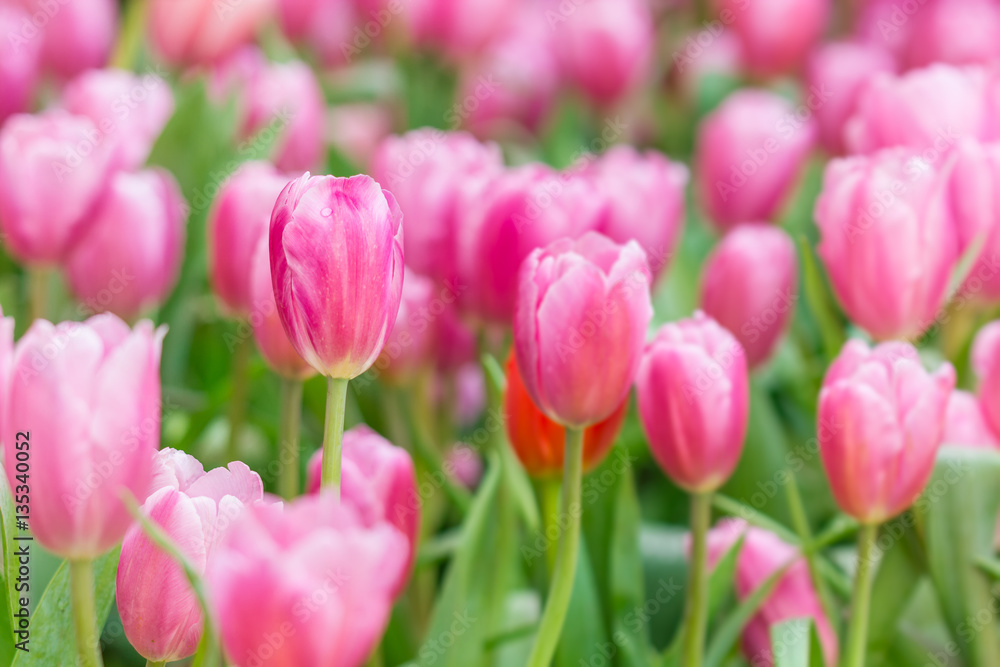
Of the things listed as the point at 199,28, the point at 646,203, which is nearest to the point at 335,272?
the point at 646,203

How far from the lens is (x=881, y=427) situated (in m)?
0.42

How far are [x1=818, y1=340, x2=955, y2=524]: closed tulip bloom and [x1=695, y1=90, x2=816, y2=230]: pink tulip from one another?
0.41 metres

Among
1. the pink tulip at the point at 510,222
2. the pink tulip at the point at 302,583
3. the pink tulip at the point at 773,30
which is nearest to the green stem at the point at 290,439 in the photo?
the pink tulip at the point at 510,222

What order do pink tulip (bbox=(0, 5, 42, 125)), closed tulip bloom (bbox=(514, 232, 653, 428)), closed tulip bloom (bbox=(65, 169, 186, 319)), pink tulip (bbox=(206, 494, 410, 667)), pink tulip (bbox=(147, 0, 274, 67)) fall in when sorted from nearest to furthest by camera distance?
1. pink tulip (bbox=(206, 494, 410, 667))
2. closed tulip bloom (bbox=(514, 232, 653, 428))
3. closed tulip bloom (bbox=(65, 169, 186, 319))
4. pink tulip (bbox=(0, 5, 42, 125))
5. pink tulip (bbox=(147, 0, 274, 67))

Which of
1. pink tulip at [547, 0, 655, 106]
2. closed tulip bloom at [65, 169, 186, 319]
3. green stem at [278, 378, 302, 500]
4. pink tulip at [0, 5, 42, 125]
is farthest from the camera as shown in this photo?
pink tulip at [547, 0, 655, 106]

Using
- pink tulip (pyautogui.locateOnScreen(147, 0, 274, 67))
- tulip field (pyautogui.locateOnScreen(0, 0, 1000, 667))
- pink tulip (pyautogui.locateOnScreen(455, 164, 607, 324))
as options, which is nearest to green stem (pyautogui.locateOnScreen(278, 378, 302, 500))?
tulip field (pyautogui.locateOnScreen(0, 0, 1000, 667))

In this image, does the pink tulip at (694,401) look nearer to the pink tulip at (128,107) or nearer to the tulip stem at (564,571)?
the tulip stem at (564,571)

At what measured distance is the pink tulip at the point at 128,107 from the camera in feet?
2.14

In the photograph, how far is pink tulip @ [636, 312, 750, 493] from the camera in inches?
17.1

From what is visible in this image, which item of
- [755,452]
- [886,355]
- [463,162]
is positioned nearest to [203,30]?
[463,162]

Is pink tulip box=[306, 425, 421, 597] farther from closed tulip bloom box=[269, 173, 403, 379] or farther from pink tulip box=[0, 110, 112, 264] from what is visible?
pink tulip box=[0, 110, 112, 264]

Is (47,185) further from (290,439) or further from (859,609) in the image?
(859,609)

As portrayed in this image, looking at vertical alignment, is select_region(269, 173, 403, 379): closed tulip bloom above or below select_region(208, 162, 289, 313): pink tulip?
above

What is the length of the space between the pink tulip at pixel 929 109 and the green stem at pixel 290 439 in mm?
355
